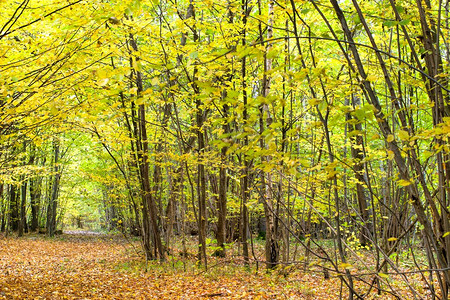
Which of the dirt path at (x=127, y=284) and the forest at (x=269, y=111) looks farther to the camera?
the dirt path at (x=127, y=284)

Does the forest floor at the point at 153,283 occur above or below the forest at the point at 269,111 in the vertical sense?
below

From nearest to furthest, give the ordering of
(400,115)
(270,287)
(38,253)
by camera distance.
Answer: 1. (400,115)
2. (270,287)
3. (38,253)

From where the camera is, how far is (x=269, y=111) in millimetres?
2564

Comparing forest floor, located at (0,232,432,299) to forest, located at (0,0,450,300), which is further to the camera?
forest floor, located at (0,232,432,299)

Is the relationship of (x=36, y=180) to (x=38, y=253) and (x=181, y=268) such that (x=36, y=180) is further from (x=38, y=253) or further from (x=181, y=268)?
(x=181, y=268)

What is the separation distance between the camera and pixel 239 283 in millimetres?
7059

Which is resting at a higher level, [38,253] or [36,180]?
[36,180]

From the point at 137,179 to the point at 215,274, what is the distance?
349 centimetres

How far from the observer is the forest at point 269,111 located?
85.3 inches

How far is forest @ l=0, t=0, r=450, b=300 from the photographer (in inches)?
85.3

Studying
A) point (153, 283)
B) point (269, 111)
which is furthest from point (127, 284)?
point (269, 111)

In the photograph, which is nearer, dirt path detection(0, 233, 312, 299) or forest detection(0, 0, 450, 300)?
forest detection(0, 0, 450, 300)

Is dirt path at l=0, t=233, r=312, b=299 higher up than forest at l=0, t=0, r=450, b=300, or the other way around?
forest at l=0, t=0, r=450, b=300

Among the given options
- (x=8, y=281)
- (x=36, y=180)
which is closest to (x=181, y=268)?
(x=8, y=281)
